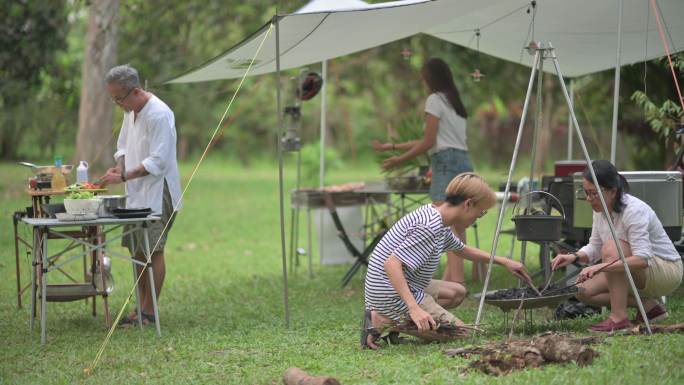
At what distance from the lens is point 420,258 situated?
14.8 ft

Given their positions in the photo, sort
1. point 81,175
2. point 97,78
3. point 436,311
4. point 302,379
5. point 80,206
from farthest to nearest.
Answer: point 97,78, point 81,175, point 80,206, point 436,311, point 302,379

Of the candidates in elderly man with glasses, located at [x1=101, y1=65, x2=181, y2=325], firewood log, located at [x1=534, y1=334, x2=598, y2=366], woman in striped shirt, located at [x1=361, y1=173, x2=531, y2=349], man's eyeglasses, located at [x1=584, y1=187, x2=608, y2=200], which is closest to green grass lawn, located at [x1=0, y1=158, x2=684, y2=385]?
firewood log, located at [x1=534, y1=334, x2=598, y2=366]

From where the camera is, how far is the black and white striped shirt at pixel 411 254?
4492 mm

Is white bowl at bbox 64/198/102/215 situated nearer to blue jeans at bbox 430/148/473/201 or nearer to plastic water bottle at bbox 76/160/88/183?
plastic water bottle at bbox 76/160/88/183

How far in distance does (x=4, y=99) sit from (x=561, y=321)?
12.2m

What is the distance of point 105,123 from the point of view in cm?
1349

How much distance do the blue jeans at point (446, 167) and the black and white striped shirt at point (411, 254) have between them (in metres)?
1.86

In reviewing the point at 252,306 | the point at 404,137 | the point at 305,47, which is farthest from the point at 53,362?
the point at 404,137

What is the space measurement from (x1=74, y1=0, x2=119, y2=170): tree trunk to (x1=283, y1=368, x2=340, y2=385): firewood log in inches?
363

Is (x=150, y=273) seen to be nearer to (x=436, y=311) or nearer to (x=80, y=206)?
(x=80, y=206)

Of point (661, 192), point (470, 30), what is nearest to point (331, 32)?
point (470, 30)

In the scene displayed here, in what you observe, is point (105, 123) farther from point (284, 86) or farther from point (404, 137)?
point (284, 86)

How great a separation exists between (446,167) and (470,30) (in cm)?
122

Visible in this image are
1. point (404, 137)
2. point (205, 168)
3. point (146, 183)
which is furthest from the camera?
point (205, 168)
